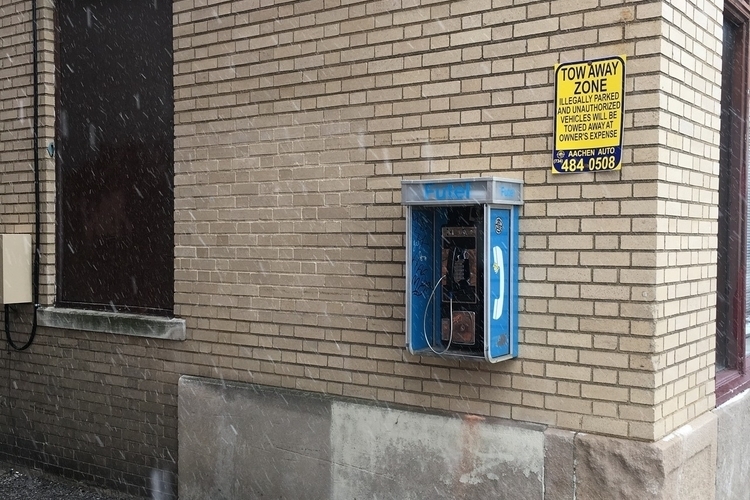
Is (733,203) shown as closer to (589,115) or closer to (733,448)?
(733,448)

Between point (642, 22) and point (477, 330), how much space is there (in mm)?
1791

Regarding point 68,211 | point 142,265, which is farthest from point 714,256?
point 68,211

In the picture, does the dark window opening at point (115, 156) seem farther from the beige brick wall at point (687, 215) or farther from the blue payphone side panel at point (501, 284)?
the beige brick wall at point (687, 215)

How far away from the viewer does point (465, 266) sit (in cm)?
429

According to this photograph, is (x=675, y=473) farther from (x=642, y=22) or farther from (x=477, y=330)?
(x=642, y=22)

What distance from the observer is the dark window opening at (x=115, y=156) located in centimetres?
629

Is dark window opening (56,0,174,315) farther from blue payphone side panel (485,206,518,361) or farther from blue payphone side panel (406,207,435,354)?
blue payphone side panel (485,206,518,361)

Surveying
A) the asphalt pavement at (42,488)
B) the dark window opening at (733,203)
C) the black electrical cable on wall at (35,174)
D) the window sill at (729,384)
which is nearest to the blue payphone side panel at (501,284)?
the window sill at (729,384)

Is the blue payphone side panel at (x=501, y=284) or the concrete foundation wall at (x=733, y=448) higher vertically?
the blue payphone side panel at (x=501, y=284)

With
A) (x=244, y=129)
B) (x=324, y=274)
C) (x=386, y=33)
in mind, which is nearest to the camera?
(x=386, y=33)

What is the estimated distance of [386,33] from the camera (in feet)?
15.9

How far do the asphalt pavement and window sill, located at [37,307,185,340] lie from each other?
1344mm

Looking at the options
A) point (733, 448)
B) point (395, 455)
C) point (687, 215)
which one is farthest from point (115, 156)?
point (733, 448)

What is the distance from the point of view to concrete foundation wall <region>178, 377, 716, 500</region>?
4066 millimetres
